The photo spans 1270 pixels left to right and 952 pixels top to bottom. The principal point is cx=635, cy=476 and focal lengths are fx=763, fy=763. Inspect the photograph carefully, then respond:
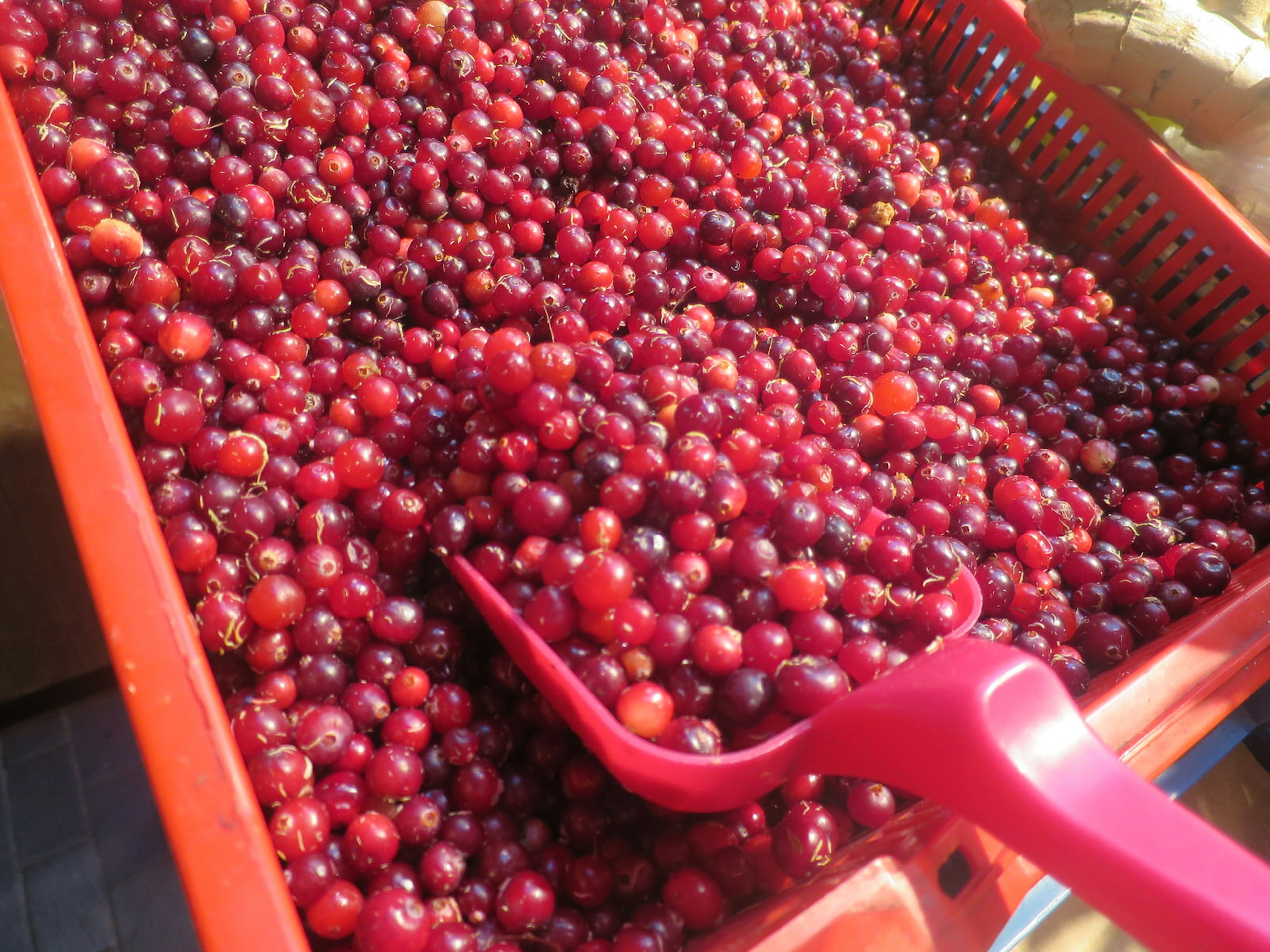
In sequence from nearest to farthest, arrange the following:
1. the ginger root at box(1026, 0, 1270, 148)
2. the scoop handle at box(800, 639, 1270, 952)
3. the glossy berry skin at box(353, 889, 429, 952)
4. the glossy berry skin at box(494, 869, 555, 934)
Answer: the scoop handle at box(800, 639, 1270, 952), the glossy berry skin at box(353, 889, 429, 952), the glossy berry skin at box(494, 869, 555, 934), the ginger root at box(1026, 0, 1270, 148)

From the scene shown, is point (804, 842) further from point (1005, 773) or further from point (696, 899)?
point (1005, 773)

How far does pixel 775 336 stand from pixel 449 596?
993mm

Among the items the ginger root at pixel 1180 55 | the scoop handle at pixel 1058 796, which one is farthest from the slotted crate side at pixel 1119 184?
the scoop handle at pixel 1058 796

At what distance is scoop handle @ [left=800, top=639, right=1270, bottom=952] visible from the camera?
78 centimetres

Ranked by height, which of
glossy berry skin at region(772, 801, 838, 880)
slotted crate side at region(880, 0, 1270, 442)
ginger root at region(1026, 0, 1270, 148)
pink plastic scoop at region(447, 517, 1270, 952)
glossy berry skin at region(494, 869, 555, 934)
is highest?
ginger root at region(1026, 0, 1270, 148)

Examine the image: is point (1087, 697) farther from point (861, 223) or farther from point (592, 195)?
point (592, 195)

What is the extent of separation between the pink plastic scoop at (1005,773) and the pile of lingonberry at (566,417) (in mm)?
62

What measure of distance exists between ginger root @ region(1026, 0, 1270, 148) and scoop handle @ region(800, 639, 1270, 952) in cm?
201

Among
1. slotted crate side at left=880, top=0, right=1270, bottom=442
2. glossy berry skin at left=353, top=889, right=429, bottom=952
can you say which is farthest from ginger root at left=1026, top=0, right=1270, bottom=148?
glossy berry skin at left=353, top=889, right=429, bottom=952

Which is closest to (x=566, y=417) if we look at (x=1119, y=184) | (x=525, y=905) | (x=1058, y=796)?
(x=525, y=905)

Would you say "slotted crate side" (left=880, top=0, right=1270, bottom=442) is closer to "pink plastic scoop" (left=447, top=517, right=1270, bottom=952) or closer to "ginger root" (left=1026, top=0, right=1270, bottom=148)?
"ginger root" (left=1026, top=0, right=1270, bottom=148)

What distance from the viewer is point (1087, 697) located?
1.52 m

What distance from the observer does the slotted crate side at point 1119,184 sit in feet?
7.10

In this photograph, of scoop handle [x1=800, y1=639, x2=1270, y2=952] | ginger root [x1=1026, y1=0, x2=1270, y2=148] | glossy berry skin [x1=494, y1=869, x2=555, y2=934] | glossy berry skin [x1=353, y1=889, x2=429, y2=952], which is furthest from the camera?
ginger root [x1=1026, y1=0, x2=1270, y2=148]
